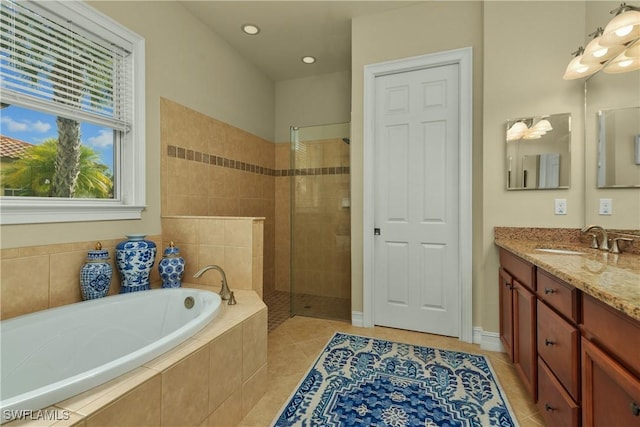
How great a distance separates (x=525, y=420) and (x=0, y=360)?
95.3 inches

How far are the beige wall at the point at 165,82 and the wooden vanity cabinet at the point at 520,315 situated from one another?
8.10 ft

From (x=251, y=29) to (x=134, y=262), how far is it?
91.2 inches

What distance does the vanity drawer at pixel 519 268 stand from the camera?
4.97 ft

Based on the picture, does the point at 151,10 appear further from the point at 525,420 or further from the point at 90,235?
the point at 525,420

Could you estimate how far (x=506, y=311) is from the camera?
1979 millimetres

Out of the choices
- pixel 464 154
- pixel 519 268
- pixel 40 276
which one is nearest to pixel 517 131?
pixel 464 154

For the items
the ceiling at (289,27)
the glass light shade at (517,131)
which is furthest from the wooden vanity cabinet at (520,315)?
the ceiling at (289,27)

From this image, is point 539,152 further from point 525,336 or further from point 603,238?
point 525,336

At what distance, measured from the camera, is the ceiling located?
2.47m

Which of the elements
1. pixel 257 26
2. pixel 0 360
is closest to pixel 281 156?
pixel 257 26

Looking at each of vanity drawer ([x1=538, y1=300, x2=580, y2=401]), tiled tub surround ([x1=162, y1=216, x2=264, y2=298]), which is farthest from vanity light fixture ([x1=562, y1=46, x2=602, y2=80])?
tiled tub surround ([x1=162, y1=216, x2=264, y2=298])

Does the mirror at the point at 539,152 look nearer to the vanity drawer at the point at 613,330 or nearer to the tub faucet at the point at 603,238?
the tub faucet at the point at 603,238

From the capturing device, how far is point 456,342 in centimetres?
234

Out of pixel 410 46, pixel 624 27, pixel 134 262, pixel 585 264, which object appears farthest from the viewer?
pixel 410 46
